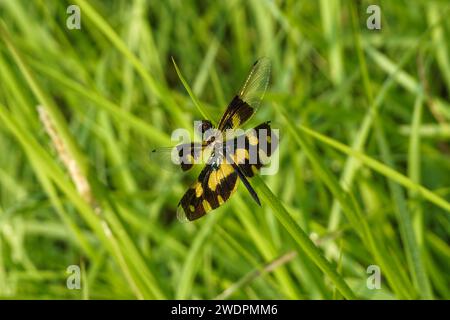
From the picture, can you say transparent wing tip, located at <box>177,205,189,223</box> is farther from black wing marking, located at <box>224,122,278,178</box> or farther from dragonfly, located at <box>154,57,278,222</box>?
black wing marking, located at <box>224,122,278,178</box>

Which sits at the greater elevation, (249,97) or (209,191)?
(249,97)

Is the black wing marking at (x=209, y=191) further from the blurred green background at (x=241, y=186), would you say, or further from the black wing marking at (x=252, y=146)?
the blurred green background at (x=241, y=186)

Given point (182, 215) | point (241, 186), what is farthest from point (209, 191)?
point (241, 186)

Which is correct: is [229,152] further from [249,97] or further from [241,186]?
[241,186]

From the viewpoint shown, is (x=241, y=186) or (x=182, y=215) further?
(x=241, y=186)

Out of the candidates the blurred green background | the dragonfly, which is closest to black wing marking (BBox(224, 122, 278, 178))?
the dragonfly

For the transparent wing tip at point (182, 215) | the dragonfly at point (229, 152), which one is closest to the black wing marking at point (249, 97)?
the dragonfly at point (229, 152)
